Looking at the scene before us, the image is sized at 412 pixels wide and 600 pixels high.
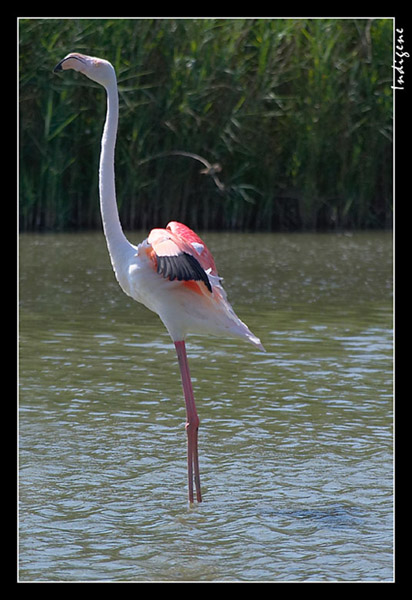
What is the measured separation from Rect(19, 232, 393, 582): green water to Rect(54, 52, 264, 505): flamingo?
16.1 inches

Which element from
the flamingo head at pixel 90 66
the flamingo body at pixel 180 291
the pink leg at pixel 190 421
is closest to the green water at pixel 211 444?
the pink leg at pixel 190 421

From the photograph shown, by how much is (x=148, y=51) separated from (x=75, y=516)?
42.5ft

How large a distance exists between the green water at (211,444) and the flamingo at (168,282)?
41 centimetres

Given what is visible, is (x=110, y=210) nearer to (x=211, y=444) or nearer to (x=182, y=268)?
(x=182, y=268)

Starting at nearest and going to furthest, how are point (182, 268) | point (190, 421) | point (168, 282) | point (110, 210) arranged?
1. point (182, 268)
2. point (168, 282)
3. point (110, 210)
4. point (190, 421)

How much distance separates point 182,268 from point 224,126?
42.6 feet

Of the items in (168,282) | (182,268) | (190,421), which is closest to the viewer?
(182,268)

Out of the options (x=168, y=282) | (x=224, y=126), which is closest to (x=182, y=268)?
(x=168, y=282)

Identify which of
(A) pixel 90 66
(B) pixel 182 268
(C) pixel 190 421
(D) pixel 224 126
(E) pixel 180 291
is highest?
(D) pixel 224 126

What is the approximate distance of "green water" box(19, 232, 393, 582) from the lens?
487 centimetres

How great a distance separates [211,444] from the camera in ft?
21.5

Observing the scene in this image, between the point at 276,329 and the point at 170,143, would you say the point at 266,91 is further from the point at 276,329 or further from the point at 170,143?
the point at 276,329

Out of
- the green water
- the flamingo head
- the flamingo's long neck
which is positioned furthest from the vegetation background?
the flamingo's long neck

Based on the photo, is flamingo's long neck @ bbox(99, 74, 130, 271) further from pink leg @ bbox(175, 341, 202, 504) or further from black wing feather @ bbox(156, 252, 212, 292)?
pink leg @ bbox(175, 341, 202, 504)
